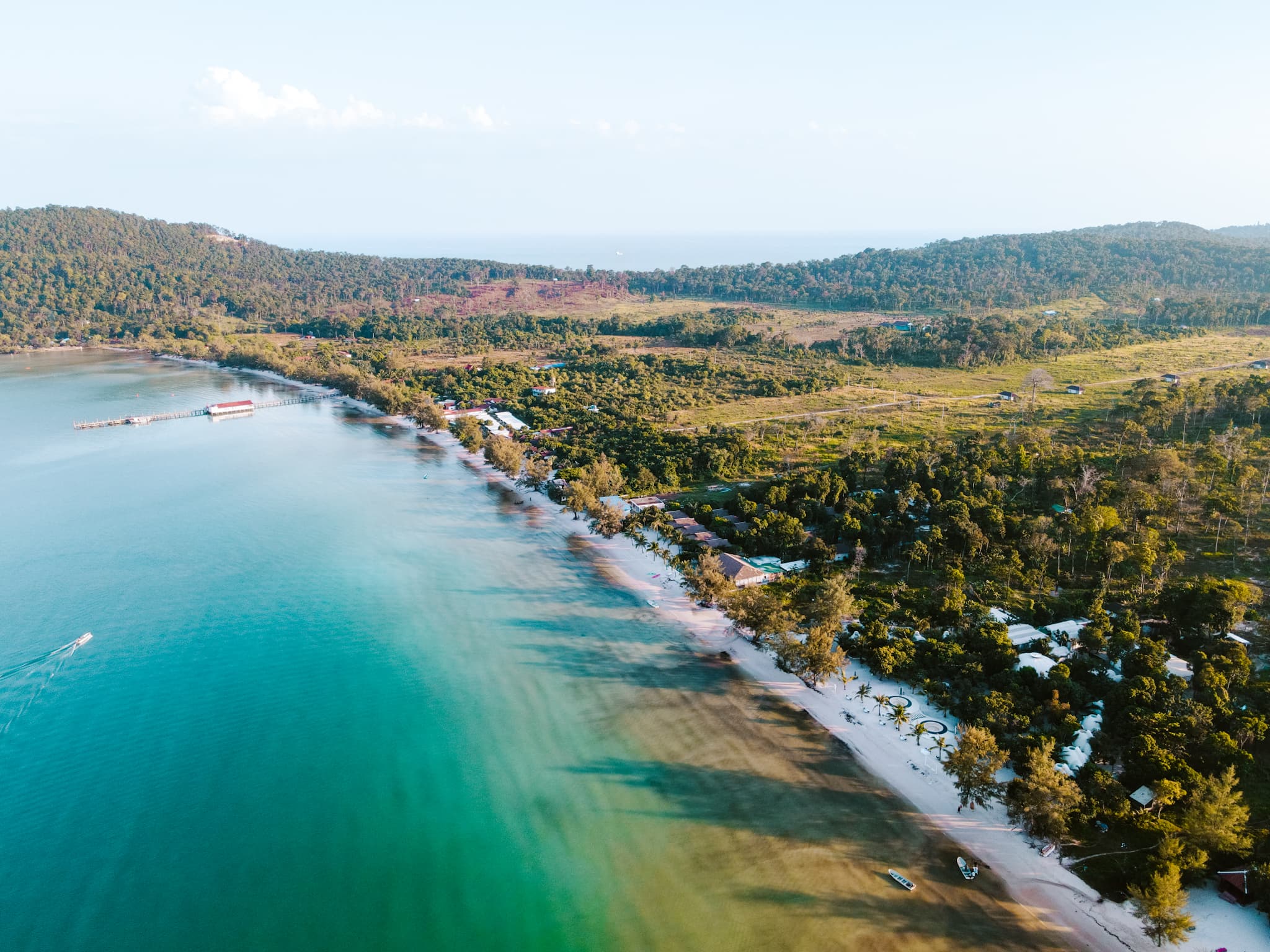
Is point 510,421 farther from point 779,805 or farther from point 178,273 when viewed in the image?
point 178,273

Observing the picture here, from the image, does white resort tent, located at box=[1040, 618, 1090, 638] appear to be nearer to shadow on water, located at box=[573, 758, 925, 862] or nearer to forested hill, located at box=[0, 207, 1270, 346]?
shadow on water, located at box=[573, 758, 925, 862]

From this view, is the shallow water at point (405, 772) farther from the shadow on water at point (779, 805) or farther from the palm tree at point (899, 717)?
the palm tree at point (899, 717)

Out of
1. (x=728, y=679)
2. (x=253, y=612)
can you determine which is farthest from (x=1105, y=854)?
(x=253, y=612)

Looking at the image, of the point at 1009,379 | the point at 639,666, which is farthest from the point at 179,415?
the point at 1009,379

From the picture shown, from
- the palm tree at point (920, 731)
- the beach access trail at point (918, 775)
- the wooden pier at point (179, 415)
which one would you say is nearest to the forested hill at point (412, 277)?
the wooden pier at point (179, 415)

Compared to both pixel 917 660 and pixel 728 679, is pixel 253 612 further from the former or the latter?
pixel 917 660

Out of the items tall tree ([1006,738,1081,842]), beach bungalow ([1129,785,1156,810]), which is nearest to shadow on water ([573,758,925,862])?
tall tree ([1006,738,1081,842])
